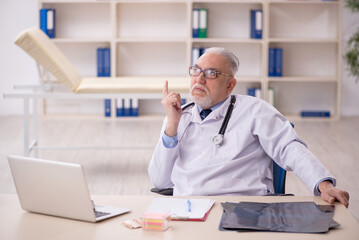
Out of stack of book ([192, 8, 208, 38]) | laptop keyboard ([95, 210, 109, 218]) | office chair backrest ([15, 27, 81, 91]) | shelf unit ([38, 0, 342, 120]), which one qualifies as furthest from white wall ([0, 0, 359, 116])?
laptop keyboard ([95, 210, 109, 218])

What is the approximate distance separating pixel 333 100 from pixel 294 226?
532cm

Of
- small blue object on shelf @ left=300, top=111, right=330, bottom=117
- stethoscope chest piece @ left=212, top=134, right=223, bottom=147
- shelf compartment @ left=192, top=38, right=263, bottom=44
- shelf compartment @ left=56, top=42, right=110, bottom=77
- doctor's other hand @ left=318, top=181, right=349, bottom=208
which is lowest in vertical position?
small blue object on shelf @ left=300, top=111, right=330, bottom=117

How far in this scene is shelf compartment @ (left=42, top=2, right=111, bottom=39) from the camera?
6625 mm

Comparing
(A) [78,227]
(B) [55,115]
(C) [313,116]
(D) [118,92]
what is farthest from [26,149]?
(C) [313,116]

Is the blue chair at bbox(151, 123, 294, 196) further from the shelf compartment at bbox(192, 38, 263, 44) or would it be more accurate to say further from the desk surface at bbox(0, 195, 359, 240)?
the shelf compartment at bbox(192, 38, 263, 44)

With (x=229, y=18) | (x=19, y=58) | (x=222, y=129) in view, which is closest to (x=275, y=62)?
(x=229, y=18)

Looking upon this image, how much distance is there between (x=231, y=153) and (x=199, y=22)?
421 cm

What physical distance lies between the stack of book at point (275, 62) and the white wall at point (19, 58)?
0.74 metres

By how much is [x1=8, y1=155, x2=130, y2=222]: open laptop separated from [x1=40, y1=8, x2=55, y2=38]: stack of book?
4.73m

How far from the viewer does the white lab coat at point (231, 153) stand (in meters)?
2.31

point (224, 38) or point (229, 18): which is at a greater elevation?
point (229, 18)

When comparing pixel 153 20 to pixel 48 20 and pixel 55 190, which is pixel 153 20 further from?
pixel 55 190

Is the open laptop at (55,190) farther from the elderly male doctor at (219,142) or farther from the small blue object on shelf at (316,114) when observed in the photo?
the small blue object on shelf at (316,114)

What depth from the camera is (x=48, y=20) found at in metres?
6.36
